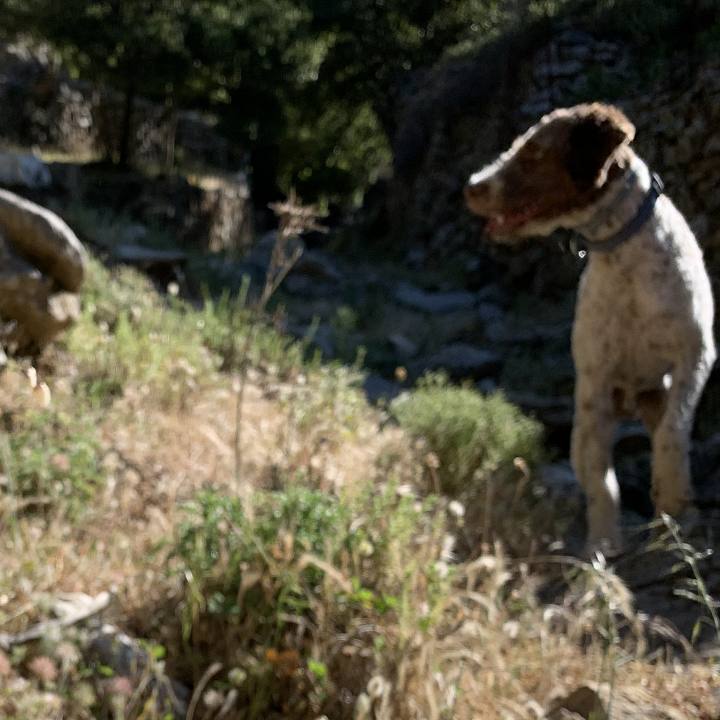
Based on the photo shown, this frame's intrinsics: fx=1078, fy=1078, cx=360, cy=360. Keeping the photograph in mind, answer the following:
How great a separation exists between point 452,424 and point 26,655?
3.18m

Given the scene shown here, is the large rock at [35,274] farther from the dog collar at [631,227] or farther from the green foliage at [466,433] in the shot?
the dog collar at [631,227]

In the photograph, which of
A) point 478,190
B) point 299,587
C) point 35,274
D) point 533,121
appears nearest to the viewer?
point 299,587

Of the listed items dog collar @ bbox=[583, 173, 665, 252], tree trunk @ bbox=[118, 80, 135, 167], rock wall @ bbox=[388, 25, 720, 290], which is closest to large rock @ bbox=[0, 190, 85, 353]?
dog collar @ bbox=[583, 173, 665, 252]

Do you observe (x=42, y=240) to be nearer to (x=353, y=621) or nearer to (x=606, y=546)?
(x=606, y=546)

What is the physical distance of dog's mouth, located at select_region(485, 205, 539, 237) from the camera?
3.85 metres

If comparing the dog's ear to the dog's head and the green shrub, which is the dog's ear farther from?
the green shrub

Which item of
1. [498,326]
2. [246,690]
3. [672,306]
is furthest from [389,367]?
[246,690]

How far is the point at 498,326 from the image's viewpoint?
1049cm

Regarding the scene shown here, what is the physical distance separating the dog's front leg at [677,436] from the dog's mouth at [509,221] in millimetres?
787

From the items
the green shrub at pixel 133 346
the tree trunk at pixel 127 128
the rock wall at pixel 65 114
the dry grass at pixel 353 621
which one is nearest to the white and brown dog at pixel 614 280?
the dry grass at pixel 353 621

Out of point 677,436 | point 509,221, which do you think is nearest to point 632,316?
point 677,436

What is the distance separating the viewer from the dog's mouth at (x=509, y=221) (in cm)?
385

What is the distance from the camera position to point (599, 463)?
4211mm

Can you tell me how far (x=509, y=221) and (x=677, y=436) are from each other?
103 cm
